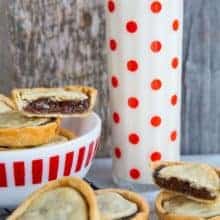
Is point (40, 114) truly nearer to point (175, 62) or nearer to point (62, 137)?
point (62, 137)

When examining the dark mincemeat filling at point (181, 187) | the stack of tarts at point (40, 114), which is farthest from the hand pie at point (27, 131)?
the dark mincemeat filling at point (181, 187)

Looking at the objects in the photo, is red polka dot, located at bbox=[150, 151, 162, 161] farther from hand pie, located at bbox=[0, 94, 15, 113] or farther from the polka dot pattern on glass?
hand pie, located at bbox=[0, 94, 15, 113]

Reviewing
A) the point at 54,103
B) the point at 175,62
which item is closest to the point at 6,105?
the point at 54,103

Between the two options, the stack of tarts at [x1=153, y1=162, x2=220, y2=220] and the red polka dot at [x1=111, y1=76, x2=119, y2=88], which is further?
the red polka dot at [x1=111, y1=76, x2=119, y2=88]

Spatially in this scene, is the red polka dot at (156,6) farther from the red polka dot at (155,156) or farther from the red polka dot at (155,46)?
the red polka dot at (155,156)

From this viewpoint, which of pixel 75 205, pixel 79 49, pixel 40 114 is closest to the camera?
pixel 75 205

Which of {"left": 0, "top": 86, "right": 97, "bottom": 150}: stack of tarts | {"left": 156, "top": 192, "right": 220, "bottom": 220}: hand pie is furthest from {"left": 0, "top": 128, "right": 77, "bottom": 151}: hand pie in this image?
{"left": 156, "top": 192, "right": 220, "bottom": 220}: hand pie

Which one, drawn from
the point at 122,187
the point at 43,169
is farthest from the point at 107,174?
the point at 43,169
